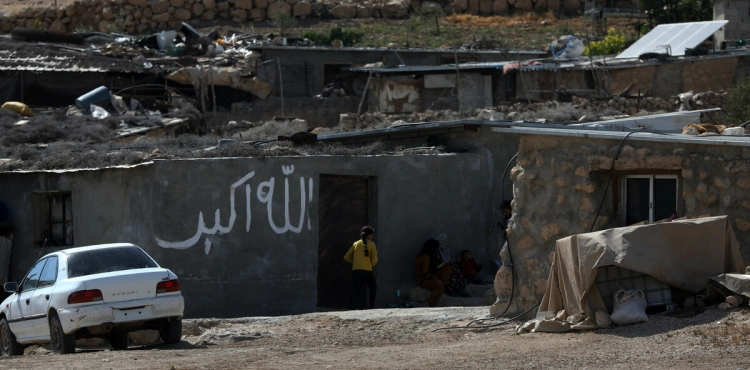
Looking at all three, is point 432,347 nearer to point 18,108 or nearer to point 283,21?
point 18,108

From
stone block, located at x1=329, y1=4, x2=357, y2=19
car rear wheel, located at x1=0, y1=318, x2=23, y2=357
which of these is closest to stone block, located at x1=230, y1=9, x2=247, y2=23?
stone block, located at x1=329, y1=4, x2=357, y2=19

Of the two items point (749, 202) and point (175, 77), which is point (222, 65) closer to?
point (175, 77)

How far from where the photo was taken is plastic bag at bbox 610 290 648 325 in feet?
34.4

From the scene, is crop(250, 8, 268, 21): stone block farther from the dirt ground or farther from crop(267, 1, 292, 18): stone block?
the dirt ground

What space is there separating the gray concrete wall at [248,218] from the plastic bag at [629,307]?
637 centimetres

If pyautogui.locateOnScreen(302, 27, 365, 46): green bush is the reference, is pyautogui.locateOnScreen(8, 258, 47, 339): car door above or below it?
below

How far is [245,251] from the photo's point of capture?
15867mm

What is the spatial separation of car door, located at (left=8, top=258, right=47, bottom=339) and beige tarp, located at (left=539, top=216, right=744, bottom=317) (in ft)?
20.2

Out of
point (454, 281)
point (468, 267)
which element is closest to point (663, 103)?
point (468, 267)

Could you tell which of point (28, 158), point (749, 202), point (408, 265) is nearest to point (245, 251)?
point (408, 265)

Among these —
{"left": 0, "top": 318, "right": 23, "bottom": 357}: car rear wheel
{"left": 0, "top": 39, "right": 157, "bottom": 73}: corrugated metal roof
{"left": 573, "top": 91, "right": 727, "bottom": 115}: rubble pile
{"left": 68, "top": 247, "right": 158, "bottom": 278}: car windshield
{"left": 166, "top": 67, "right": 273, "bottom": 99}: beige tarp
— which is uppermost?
{"left": 0, "top": 39, "right": 157, "bottom": 73}: corrugated metal roof

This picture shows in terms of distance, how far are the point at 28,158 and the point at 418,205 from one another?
20.9ft

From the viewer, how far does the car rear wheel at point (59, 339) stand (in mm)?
11836

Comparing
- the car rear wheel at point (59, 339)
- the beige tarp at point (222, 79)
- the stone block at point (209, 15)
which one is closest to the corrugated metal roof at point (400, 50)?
the beige tarp at point (222, 79)
